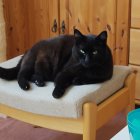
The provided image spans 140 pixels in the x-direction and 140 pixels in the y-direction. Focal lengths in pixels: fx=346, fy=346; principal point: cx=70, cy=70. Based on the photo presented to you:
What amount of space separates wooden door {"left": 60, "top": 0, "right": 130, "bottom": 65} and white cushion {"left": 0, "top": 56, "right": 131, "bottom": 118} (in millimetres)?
505

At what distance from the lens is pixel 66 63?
164cm

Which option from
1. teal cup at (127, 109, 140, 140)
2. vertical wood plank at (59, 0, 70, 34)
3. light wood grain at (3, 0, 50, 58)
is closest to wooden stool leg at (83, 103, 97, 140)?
teal cup at (127, 109, 140, 140)

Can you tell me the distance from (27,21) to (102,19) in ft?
1.91

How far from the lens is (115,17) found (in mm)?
2055

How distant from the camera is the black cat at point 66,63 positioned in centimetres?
151

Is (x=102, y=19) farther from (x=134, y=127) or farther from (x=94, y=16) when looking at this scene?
(x=134, y=127)

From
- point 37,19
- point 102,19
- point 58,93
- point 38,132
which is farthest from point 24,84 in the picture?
point 37,19

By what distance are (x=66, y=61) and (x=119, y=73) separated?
26cm

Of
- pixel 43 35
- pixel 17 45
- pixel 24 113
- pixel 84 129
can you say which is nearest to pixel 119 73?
pixel 84 129

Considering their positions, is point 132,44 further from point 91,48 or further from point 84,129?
point 84,129

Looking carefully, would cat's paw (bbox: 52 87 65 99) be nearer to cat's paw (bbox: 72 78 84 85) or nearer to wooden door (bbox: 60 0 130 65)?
cat's paw (bbox: 72 78 84 85)

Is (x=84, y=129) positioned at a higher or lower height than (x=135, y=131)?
lower

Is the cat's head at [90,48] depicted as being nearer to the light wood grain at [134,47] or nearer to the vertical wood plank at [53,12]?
the light wood grain at [134,47]

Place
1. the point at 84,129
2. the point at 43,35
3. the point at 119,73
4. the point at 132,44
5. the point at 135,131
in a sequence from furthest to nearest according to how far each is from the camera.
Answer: the point at 43,35
the point at 132,44
the point at 119,73
the point at 84,129
the point at 135,131
